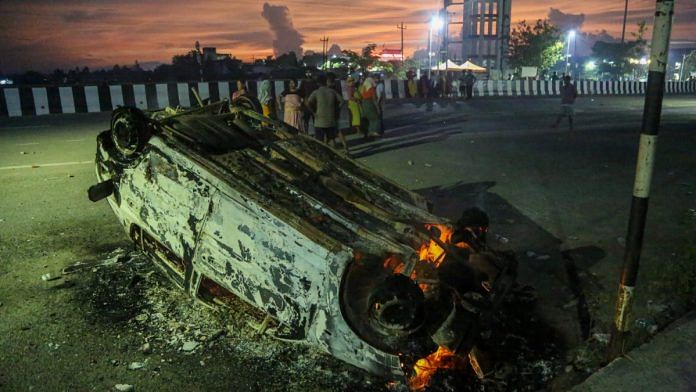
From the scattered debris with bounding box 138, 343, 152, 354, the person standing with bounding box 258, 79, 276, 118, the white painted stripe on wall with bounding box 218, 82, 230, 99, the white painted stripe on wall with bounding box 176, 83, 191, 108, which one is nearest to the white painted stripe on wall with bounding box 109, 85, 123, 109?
the white painted stripe on wall with bounding box 176, 83, 191, 108

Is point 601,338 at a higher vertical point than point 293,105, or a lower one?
lower

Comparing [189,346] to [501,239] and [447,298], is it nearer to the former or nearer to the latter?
[447,298]

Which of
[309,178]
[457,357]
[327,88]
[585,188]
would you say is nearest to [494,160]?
[585,188]

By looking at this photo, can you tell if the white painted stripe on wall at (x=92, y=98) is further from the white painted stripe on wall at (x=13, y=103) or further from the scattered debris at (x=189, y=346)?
the scattered debris at (x=189, y=346)

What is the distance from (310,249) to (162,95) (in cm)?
1687

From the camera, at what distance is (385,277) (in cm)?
273

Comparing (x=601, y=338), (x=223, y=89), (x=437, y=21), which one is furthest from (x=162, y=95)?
(x=437, y=21)

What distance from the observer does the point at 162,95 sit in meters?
17.8

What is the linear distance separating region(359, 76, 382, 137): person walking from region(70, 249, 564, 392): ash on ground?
8.16 m

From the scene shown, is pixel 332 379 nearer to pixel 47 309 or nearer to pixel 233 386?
pixel 233 386

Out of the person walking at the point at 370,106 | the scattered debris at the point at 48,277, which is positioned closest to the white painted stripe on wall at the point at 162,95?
the person walking at the point at 370,106

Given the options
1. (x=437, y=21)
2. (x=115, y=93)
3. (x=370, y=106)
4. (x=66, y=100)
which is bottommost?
(x=370, y=106)

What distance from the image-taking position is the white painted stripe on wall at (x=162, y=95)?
17719 mm

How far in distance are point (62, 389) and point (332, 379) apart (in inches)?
61.3
